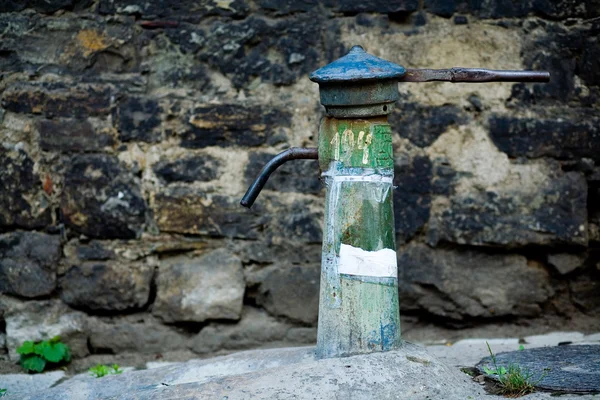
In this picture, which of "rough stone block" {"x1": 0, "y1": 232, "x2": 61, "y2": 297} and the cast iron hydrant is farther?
"rough stone block" {"x1": 0, "y1": 232, "x2": 61, "y2": 297}

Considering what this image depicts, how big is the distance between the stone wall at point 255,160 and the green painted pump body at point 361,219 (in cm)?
81

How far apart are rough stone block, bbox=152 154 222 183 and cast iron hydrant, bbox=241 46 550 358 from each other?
905 mm

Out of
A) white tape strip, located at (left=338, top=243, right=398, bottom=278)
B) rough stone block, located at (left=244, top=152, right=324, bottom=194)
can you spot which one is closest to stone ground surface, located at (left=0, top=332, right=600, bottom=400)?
white tape strip, located at (left=338, top=243, right=398, bottom=278)

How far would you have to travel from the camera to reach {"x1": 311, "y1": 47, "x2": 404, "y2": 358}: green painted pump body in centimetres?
235

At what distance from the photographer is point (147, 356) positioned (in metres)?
3.27

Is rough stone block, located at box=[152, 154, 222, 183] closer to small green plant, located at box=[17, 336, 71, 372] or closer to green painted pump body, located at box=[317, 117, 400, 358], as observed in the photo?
small green plant, located at box=[17, 336, 71, 372]

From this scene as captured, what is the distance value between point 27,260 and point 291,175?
1.14m

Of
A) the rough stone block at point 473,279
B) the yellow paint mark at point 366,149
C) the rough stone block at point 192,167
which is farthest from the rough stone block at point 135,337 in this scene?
the yellow paint mark at point 366,149

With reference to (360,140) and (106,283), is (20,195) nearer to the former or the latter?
(106,283)

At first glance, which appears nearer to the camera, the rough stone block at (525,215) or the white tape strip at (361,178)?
the white tape strip at (361,178)

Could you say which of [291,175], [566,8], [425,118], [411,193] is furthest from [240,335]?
[566,8]

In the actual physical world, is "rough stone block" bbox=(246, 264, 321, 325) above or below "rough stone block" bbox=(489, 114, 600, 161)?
below

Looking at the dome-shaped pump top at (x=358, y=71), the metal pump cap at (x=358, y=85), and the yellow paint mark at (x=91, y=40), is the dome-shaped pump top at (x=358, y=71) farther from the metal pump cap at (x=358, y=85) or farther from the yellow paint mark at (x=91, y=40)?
the yellow paint mark at (x=91, y=40)

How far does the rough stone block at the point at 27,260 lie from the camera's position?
322 centimetres
